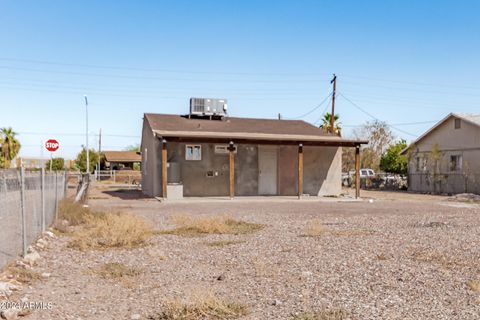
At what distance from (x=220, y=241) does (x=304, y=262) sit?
2.99 meters

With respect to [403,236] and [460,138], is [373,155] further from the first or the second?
[403,236]

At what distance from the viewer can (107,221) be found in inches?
497

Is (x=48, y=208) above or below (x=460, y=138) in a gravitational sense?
below

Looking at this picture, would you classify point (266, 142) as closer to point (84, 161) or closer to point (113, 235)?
point (113, 235)

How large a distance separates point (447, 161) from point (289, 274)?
2942 centimetres

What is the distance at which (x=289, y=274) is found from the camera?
7.55 meters

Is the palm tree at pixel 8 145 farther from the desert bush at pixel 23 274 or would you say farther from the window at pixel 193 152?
the desert bush at pixel 23 274

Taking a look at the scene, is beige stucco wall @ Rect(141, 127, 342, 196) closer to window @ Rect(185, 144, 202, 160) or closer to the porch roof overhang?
window @ Rect(185, 144, 202, 160)

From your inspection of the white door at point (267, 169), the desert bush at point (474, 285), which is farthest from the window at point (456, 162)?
the desert bush at point (474, 285)

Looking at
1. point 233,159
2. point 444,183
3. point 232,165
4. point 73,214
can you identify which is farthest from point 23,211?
point 444,183

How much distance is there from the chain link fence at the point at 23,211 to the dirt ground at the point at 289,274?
58cm

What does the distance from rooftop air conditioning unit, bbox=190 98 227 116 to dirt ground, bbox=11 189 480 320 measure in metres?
17.0

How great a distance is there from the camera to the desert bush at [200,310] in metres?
5.36

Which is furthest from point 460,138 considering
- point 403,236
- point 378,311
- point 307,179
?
point 378,311
